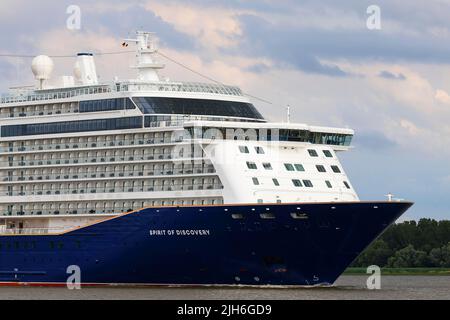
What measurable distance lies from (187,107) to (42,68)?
12.2m

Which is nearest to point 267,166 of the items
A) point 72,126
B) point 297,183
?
point 297,183

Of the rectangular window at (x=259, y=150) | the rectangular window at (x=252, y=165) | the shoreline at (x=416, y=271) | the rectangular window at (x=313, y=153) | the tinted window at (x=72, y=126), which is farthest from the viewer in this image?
the shoreline at (x=416, y=271)

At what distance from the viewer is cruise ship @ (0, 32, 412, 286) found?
4616cm

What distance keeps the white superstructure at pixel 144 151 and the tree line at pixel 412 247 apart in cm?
5541

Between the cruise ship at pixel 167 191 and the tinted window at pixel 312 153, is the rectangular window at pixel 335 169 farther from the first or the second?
the tinted window at pixel 312 153

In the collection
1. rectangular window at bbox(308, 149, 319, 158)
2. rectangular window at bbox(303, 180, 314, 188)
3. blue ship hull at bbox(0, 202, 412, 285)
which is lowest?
blue ship hull at bbox(0, 202, 412, 285)

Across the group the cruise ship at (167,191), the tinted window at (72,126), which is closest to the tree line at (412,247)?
the cruise ship at (167,191)

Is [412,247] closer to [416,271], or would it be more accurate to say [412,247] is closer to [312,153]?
[416,271]

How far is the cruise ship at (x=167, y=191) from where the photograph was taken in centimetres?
4616

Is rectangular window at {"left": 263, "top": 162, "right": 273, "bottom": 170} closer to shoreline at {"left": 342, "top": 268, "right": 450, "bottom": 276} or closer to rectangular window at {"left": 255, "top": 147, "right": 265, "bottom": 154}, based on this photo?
rectangular window at {"left": 255, "top": 147, "right": 265, "bottom": 154}

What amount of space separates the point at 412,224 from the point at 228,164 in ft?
238

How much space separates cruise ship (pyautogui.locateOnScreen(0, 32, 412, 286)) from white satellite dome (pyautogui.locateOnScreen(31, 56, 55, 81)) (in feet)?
5.22

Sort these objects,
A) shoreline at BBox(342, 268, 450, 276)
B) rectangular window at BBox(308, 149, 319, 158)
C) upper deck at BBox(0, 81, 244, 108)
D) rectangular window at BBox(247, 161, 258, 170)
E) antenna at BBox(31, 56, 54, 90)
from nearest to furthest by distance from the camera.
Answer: rectangular window at BBox(247, 161, 258, 170), rectangular window at BBox(308, 149, 319, 158), upper deck at BBox(0, 81, 244, 108), antenna at BBox(31, 56, 54, 90), shoreline at BBox(342, 268, 450, 276)

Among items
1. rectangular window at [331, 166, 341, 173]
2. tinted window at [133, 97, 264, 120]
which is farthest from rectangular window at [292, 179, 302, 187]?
tinted window at [133, 97, 264, 120]
